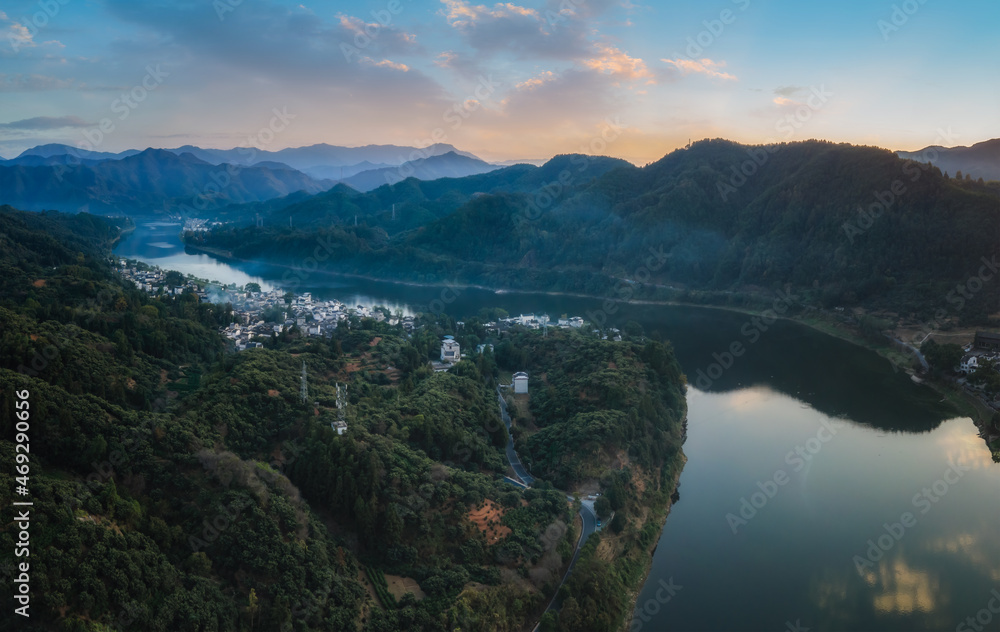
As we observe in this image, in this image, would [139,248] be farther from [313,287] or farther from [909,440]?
[909,440]

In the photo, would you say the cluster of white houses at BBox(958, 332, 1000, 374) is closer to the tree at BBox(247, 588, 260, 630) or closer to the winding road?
the winding road

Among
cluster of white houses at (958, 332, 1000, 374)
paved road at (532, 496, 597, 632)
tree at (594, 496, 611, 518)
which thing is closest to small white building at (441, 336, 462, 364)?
paved road at (532, 496, 597, 632)

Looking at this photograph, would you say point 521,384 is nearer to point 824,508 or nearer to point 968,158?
point 824,508

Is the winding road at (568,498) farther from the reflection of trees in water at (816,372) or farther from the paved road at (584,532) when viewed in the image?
the reflection of trees in water at (816,372)

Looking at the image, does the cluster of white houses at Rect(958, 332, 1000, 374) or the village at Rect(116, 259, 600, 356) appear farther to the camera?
the village at Rect(116, 259, 600, 356)

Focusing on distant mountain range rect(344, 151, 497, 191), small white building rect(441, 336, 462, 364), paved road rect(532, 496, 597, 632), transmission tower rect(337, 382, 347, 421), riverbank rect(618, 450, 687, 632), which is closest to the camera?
paved road rect(532, 496, 597, 632)

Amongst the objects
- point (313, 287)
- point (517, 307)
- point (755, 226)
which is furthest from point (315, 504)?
point (755, 226)

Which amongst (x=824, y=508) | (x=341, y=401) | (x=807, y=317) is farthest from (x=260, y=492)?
(x=807, y=317)
